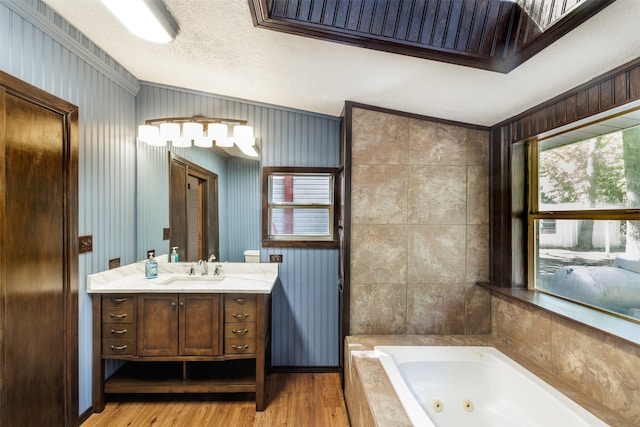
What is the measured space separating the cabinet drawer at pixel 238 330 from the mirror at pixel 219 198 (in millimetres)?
679

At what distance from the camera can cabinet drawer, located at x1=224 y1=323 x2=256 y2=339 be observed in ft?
7.19

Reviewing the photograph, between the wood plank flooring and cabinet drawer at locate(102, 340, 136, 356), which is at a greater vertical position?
cabinet drawer at locate(102, 340, 136, 356)

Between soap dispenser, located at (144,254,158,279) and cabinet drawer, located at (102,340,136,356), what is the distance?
20.8 inches

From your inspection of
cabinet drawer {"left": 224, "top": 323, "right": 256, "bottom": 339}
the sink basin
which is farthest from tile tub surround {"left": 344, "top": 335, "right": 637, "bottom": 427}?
the sink basin

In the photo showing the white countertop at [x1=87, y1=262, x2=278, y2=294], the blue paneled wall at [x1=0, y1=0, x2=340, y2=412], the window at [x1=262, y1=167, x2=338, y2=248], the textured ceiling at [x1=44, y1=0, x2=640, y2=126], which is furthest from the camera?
the window at [x1=262, y1=167, x2=338, y2=248]

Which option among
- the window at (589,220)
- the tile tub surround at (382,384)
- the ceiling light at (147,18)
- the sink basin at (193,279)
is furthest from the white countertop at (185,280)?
the window at (589,220)

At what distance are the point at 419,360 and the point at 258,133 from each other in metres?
2.23

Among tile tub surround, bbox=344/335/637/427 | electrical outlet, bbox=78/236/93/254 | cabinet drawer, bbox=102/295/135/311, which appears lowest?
tile tub surround, bbox=344/335/637/427

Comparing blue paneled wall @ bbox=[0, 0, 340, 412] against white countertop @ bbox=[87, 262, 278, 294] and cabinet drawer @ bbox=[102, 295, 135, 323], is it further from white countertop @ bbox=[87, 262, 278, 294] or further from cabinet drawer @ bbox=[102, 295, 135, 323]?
cabinet drawer @ bbox=[102, 295, 135, 323]

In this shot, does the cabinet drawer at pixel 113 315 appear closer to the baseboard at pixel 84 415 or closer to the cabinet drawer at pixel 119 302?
the cabinet drawer at pixel 119 302

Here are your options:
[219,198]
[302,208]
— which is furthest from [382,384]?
[219,198]

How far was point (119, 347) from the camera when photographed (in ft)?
7.17

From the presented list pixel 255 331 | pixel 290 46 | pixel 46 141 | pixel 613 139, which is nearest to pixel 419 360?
pixel 255 331

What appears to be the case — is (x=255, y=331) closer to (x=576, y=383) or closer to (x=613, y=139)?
(x=576, y=383)
